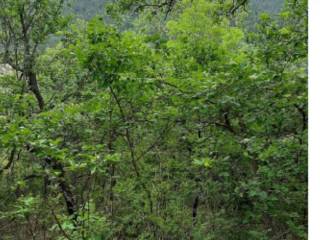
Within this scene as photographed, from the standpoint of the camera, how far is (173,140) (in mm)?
5398

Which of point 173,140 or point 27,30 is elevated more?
point 27,30

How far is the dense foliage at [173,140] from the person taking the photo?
12.5 ft

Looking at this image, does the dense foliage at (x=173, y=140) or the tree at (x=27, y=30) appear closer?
the dense foliage at (x=173, y=140)

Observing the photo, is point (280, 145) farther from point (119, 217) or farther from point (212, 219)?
point (119, 217)

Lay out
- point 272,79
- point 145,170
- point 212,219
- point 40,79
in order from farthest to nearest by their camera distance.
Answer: point 40,79 < point 145,170 < point 212,219 < point 272,79

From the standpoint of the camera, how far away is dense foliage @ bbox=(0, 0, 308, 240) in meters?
3.80

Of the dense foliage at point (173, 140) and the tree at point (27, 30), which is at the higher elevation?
the tree at point (27, 30)

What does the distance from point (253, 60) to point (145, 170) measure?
2.07 meters

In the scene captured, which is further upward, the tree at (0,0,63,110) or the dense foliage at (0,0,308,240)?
the tree at (0,0,63,110)

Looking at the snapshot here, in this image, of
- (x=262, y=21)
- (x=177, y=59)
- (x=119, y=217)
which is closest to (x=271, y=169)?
(x=262, y=21)

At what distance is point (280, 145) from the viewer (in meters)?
3.78

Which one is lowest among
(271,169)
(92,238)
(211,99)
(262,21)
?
(92,238)

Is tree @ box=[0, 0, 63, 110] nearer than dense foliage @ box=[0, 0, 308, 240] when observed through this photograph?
No

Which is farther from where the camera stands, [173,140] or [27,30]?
[27,30]
